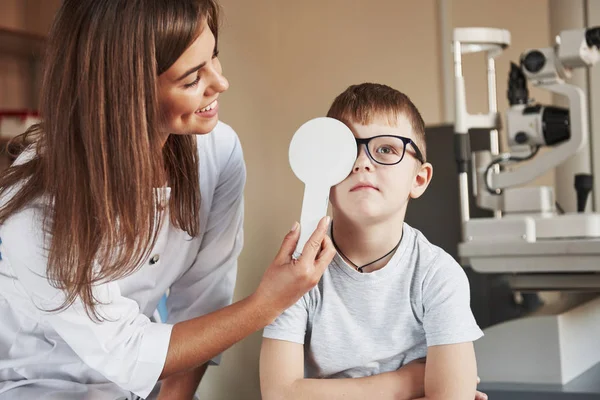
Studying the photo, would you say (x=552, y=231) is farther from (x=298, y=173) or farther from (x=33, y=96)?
(x=33, y=96)

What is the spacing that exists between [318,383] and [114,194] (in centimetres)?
41

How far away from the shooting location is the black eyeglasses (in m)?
1.05

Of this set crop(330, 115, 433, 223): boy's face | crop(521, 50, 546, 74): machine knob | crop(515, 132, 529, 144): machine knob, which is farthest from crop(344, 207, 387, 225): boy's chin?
crop(521, 50, 546, 74): machine knob

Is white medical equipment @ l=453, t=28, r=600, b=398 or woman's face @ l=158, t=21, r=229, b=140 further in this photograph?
white medical equipment @ l=453, t=28, r=600, b=398

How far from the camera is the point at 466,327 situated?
1.03 m

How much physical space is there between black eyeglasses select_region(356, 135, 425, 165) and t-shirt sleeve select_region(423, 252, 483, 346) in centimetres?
17

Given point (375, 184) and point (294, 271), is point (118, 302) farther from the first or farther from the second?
point (375, 184)

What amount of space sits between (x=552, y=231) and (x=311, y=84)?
2385 millimetres

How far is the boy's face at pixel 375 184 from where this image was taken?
105 centimetres

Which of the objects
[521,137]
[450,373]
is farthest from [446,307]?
[521,137]

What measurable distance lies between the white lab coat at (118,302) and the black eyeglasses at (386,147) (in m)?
0.36

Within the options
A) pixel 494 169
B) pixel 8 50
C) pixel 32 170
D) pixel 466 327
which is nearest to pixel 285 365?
pixel 466 327

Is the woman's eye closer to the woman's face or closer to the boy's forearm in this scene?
the woman's face

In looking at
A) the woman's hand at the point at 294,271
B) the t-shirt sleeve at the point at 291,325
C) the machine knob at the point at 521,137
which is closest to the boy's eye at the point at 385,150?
the woman's hand at the point at 294,271
